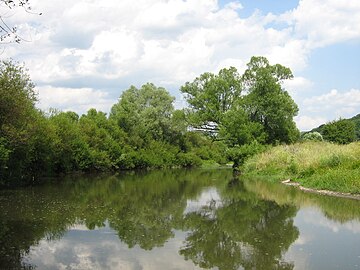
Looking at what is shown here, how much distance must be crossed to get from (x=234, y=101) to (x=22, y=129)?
115 feet

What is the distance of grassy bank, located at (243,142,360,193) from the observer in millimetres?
26670

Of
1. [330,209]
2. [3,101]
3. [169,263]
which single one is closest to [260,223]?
[330,209]

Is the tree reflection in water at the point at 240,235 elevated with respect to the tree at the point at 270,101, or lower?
lower

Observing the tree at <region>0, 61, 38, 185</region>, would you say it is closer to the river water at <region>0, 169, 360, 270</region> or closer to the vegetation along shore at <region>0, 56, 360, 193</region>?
the vegetation along shore at <region>0, 56, 360, 193</region>

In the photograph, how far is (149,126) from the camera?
65562 millimetres

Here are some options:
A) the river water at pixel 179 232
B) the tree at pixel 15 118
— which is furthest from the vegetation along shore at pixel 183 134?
the river water at pixel 179 232

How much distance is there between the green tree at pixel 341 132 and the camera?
70.0m

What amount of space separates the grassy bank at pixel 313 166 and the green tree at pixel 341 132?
95.3 feet

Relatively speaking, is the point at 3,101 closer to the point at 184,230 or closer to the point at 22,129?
the point at 22,129

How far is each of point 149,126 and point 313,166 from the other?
36.6 m

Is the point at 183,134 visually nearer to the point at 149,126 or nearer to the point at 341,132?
the point at 149,126

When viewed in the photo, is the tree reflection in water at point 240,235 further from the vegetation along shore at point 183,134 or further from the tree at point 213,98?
the tree at point 213,98

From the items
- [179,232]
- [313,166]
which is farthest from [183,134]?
[179,232]

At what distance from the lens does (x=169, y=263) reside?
37.6 ft
